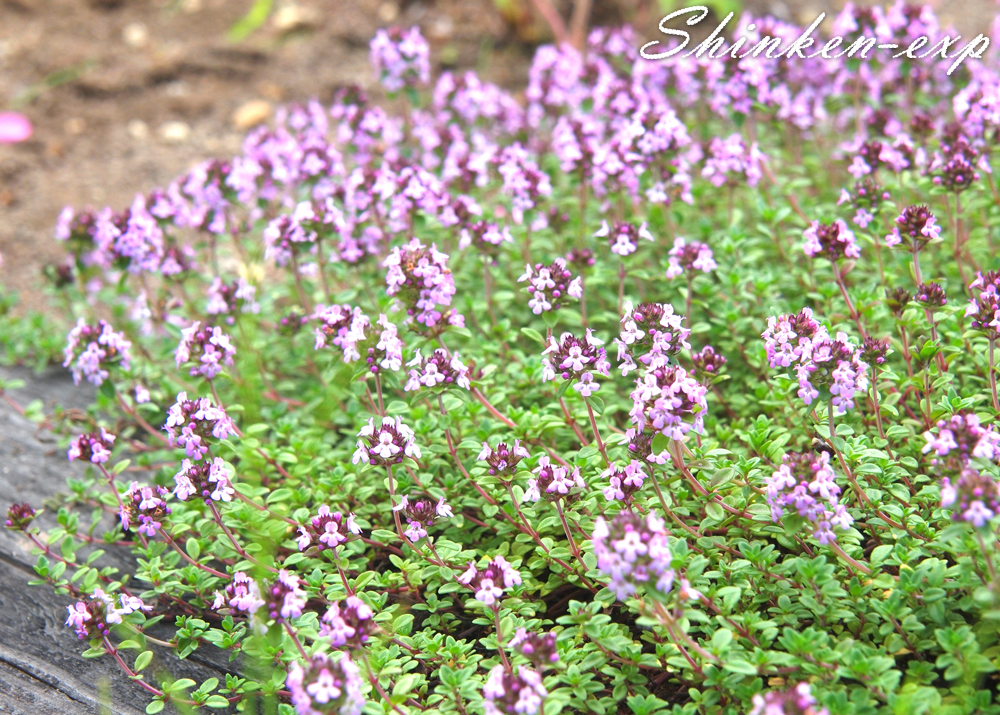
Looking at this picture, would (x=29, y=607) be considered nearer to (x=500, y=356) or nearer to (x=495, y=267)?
(x=500, y=356)

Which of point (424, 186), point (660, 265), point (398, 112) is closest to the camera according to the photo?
point (424, 186)

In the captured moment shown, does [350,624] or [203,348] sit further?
[203,348]

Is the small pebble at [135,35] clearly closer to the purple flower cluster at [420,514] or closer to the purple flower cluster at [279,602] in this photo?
the purple flower cluster at [420,514]

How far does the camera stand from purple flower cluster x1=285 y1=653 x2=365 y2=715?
240 centimetres

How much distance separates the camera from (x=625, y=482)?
3.05 meters

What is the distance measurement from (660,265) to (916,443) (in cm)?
180

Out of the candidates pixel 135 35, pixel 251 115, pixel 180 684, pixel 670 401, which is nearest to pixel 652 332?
pixel 670 401

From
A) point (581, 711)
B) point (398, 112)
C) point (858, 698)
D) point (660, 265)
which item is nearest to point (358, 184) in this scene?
point (660, 265)

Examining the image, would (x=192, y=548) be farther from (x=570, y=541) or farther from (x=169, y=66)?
(x=169, y=66)

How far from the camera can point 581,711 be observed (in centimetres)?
301

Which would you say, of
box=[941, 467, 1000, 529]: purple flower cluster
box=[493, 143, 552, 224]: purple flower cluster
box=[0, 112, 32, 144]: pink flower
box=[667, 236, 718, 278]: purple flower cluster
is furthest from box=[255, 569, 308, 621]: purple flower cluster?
box=[0, 112, 32, 144]: pink flower

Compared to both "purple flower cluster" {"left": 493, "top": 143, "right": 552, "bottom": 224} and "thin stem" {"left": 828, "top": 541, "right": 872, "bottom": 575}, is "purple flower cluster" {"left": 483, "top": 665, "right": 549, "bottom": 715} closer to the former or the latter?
"thin stem" {"left": 828, "top": 541, "right": 872, "bottom": 575}

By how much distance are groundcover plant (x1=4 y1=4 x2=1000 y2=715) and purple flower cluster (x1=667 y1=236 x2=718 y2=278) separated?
0.02m

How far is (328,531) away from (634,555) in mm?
1265
